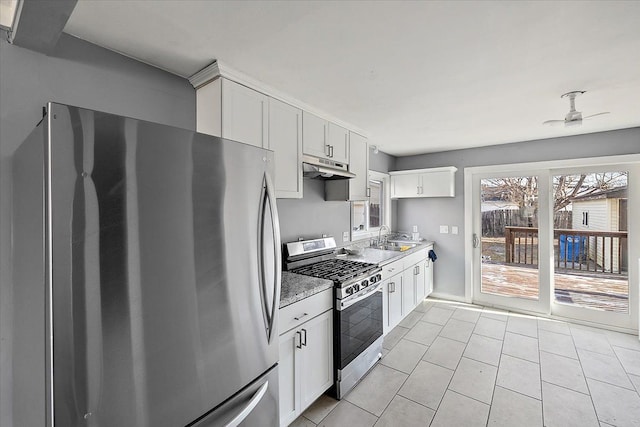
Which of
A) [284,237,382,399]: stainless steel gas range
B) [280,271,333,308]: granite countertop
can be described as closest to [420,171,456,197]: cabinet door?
[284,237,382,399]: stainless steel gas range

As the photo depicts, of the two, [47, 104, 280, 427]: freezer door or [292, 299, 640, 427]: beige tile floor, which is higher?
[47, 104, 280, 427]: freezer door

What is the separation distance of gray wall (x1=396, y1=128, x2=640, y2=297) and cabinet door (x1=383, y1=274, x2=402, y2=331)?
5.03ft

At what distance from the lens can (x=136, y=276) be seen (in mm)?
920

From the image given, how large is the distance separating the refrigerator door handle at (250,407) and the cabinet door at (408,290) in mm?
2416

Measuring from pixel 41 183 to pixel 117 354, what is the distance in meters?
0.59

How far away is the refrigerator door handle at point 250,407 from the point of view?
3.89 ft

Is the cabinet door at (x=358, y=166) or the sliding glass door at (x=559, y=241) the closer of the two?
the cabinet door at (x=358, y=166)

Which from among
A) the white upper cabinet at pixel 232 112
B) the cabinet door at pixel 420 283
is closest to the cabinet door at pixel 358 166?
the white upper cabinet at pixel 232 112

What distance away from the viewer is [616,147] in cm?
326

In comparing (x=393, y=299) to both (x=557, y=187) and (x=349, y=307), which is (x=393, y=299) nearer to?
(x=349, y=307)

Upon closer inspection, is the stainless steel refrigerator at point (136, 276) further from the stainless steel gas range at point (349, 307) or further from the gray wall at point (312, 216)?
the gray wall at point (312, 216)

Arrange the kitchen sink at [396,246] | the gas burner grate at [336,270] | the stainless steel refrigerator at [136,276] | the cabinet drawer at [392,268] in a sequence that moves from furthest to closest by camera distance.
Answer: the kitchen sink at [396,246] → the cabinet drawer at [392,268] → the gas burner grate at [336,270] → the stainless steel refrigerator at [136,276]

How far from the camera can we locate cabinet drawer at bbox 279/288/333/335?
68.2 inches

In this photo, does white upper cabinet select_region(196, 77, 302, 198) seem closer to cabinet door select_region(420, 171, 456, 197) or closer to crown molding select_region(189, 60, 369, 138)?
crown molding select_region(189, 60, 369, 138)
